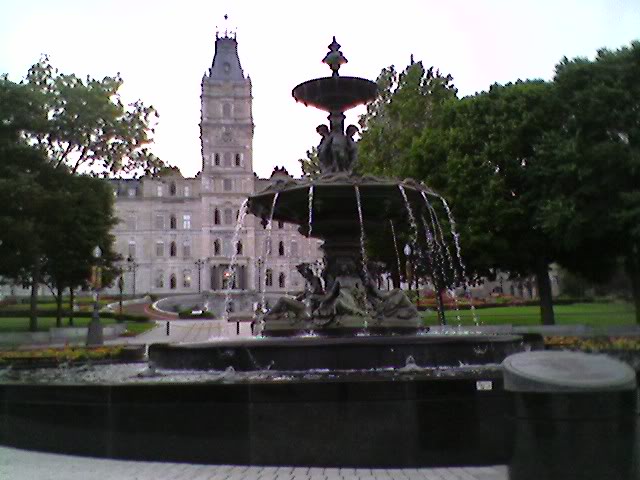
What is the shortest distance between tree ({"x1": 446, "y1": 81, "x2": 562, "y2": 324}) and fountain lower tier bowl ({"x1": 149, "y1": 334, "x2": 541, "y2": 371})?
75.0 feet

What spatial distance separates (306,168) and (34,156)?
2278 centimetres

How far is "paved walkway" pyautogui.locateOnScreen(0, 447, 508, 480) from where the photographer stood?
6.91 meters

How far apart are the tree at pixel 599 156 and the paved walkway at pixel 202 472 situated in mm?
25586

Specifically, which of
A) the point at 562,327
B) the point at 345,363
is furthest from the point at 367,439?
the point at 562,327

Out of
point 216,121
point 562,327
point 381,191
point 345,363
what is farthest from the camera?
point 216,121

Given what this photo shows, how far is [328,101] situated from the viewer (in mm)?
16000

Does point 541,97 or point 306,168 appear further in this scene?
point 306,168

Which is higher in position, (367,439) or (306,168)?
(306,168)

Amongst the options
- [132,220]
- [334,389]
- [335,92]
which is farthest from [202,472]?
[132,220]

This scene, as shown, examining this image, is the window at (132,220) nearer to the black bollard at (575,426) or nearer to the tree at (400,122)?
the tree at (400,122)

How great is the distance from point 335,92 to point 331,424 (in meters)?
9.76

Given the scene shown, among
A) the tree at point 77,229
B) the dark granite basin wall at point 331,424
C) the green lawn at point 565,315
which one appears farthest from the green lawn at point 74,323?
the dark granite basin wall at point 331,424

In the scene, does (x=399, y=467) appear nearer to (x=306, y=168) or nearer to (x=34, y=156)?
(x=34, y=156)

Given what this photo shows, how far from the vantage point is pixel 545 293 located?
36.5 m
